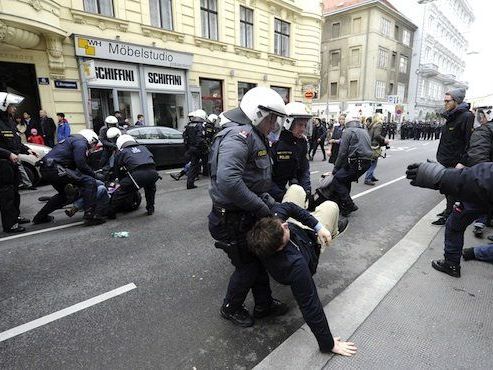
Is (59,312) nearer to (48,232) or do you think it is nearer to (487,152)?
(48,232)

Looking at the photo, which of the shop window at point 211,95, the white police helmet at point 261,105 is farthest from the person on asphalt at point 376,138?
the shop window at point 211,95

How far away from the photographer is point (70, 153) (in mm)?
4871

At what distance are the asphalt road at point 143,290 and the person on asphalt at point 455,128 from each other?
1251 mm

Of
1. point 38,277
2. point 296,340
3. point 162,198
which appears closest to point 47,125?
point 162,198

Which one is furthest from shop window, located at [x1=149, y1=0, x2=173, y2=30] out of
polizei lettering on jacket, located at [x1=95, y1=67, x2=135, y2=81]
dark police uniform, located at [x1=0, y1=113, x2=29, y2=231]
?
dark police uniform, located at [x1=0, y1=113, x2=29, y2=231]

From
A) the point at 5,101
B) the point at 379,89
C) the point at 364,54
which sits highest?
the point at 364,54

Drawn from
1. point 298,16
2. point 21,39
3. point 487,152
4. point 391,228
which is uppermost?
point 298,16

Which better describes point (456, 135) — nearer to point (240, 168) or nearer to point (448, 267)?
point (448, 267)

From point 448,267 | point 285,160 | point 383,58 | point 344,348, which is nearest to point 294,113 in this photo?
point 285,160

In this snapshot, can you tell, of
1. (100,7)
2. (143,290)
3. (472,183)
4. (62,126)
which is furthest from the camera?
(100,7)

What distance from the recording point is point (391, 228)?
15.9ft

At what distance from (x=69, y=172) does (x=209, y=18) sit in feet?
42.7

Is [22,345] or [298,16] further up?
[298,16]

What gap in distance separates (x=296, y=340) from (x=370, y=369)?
1.70 ft
